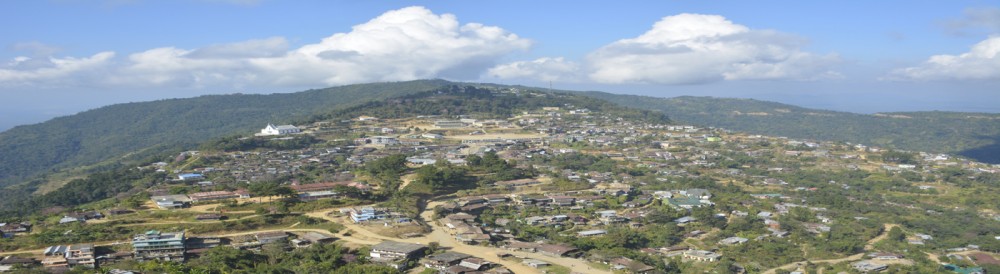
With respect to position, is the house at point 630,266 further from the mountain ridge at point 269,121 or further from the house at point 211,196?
the mountain ridge at point 269,121

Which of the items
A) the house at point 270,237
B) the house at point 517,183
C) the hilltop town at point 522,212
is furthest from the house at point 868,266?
the house at point 270,237

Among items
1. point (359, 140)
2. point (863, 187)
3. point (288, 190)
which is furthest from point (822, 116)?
point (288, 190)

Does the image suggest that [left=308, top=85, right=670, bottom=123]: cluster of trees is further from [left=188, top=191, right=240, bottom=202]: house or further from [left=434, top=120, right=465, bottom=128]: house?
[left=188, top=191, right=240, bottom=202]: house

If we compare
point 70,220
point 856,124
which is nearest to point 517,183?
point 70,220

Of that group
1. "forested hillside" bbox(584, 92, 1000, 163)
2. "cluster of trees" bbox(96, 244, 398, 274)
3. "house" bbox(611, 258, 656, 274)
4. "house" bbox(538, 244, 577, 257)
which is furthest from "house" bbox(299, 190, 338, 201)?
"forested hillside" bbox(584, 92, 1000, 163)

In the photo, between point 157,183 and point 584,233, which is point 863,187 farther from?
point 157,183
